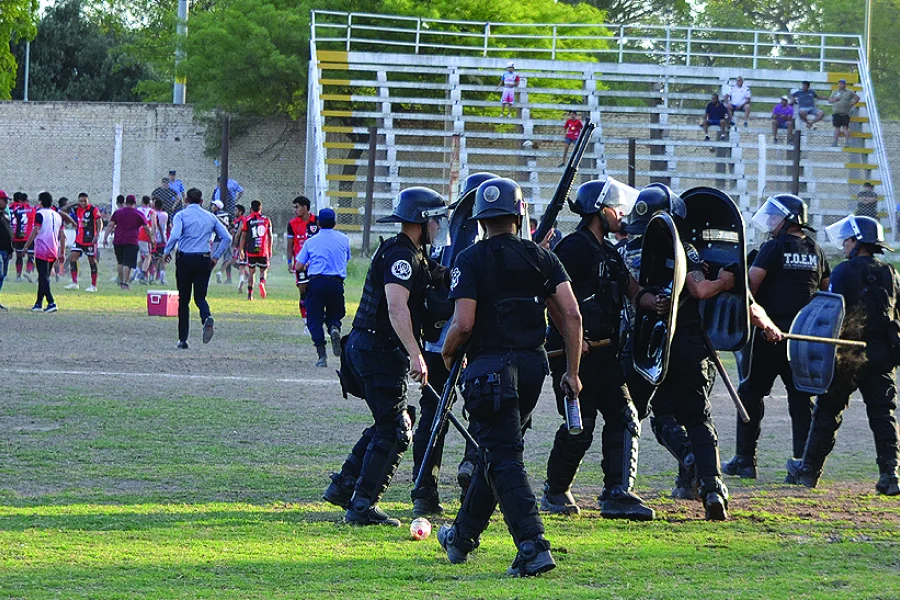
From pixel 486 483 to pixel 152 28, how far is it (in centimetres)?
5633

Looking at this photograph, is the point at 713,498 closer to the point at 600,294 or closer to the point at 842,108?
the point at 600,294

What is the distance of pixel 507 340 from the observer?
614 centimetres

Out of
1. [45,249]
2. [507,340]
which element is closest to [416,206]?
[507,340]

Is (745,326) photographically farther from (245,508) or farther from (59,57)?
(59,57)

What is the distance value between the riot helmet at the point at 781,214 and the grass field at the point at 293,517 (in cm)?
183

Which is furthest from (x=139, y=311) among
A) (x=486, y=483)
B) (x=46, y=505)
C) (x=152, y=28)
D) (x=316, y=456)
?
(x=152, y=28)

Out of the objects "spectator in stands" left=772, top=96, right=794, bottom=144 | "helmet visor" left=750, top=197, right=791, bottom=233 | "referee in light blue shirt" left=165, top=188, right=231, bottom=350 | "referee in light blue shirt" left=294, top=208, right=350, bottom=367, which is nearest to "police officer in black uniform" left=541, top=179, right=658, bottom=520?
"helmet visor" left=750, top=197, right=791, bottom=233

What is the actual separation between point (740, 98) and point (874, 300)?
1081 inches

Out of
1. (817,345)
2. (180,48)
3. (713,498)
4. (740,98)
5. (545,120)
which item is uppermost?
(180,48)

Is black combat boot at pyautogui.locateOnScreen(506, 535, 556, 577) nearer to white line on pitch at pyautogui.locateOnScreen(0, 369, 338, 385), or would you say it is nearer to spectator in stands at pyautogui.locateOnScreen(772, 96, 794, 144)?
white line on pitch at pyautogui.locateOnScreen(0, 369, 338, 385)

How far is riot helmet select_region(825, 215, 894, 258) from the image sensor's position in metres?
9.00

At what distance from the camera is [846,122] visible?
115ft

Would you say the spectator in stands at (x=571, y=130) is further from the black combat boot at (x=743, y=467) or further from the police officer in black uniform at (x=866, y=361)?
the police officer in black uniform at (x=866, y=361)

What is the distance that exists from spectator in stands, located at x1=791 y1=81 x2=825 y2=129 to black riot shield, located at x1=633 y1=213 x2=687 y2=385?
28.4m
